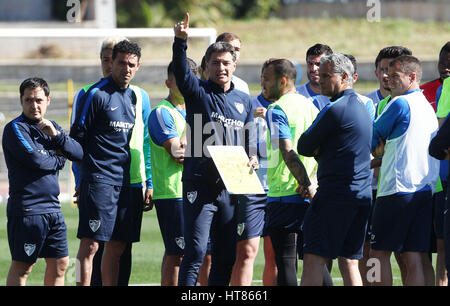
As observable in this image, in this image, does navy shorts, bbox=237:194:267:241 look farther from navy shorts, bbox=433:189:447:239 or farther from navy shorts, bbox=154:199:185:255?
navy shorts, bbox=433:189:447:239

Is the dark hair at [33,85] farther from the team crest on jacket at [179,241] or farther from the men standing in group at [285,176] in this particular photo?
the men standing in group at [285,176]

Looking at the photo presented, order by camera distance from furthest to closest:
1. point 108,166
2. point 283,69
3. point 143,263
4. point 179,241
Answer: point 143,263 < point 179,241 < point 108,166 < point 283,69

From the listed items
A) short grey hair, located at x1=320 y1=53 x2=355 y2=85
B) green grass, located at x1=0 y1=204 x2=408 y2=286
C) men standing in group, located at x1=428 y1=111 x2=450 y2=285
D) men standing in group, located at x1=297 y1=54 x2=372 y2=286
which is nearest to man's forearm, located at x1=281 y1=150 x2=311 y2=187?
men standing in group, located at x1=297 y1=54 x2=372 y2=286

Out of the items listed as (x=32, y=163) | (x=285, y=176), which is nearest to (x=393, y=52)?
(x=285, y=176)

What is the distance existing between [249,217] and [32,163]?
177 centimetres

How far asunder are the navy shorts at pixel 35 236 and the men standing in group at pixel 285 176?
5.43ft

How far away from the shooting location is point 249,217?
6.77m

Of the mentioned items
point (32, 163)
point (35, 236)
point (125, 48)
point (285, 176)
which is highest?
point (125, 48)

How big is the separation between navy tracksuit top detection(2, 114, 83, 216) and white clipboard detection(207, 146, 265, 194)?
1199mm

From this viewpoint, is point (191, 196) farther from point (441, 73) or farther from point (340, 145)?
point (441, 73)

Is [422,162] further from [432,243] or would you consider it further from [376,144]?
[432,243]

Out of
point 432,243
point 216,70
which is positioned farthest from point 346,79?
point 432,243

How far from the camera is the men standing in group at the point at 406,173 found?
6.27 meters

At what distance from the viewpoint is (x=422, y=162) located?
6.32 metres
